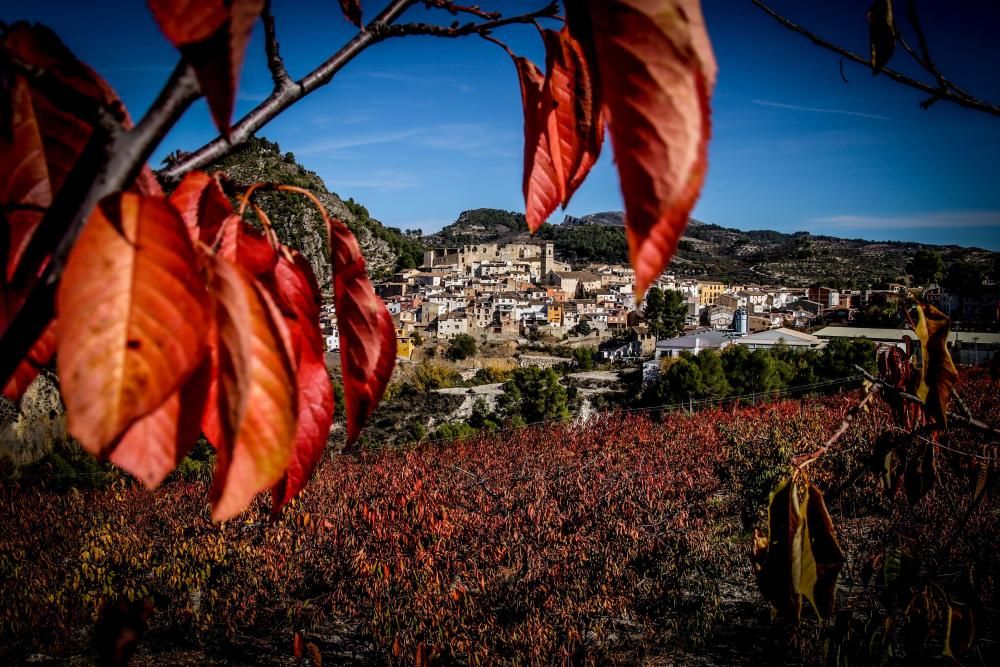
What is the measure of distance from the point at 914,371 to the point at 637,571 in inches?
101

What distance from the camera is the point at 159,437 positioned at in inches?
7.4

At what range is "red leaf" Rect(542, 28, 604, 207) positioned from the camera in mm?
295

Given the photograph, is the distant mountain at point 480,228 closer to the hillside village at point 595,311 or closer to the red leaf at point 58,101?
the hillside village at point 595,311

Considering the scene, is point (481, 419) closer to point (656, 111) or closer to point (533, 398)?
point (533, 398)

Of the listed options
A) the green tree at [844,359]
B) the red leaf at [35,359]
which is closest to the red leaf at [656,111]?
the red leaf at [35,359]

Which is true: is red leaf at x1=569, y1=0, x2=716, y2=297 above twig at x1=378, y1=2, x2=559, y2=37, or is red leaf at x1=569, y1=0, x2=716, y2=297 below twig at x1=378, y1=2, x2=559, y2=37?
below

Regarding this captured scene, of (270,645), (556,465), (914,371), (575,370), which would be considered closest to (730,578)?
(556,465)

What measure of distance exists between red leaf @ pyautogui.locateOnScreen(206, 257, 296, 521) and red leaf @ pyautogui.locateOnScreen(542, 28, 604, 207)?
0.62 feet

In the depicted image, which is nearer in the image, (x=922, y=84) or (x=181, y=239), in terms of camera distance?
(x=181, y=239)

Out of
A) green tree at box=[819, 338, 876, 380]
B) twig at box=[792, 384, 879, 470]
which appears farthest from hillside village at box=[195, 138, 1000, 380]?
twig at box=[792, 384, 879, 470]

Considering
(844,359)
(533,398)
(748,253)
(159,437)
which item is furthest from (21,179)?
(748,253)

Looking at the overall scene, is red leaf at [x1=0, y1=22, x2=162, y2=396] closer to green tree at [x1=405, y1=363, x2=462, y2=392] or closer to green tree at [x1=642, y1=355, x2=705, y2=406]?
green tree at [x1=642, y1=355, x2=705, y2=406]

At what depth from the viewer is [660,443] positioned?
5672 mm

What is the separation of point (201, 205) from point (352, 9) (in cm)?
14
